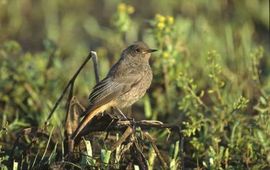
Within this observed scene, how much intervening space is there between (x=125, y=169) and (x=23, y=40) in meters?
5.30

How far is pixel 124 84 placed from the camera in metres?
7.79

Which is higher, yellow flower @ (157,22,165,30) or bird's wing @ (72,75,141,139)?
yellow flower @ (157,22,165,30)

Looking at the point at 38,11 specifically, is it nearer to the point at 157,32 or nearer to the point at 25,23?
the point at 25,23

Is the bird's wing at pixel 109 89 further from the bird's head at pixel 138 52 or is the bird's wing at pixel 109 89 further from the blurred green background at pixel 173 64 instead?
the blurred green background at pixel 173 64

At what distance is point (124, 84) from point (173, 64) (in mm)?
1213

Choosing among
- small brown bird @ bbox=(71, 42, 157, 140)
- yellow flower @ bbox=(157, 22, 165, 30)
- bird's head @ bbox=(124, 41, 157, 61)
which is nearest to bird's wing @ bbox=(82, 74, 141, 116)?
small brown bird @ bbox=(71, 42, 157, 140)

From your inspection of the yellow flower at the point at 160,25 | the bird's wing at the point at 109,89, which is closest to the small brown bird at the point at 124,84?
the bird's wing at the point at 109,89

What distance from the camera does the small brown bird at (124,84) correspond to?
24.5 ft

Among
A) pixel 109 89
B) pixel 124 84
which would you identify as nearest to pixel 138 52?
pixel 124 84

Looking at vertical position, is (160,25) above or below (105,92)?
above

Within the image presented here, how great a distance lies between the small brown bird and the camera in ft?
24.5

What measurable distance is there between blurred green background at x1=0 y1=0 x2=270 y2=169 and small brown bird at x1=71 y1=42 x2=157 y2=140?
1.34 feet

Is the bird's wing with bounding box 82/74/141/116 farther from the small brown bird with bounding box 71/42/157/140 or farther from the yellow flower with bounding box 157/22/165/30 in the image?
the yellow flower with bounding box 157/22/165/30

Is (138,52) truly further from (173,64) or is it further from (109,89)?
(109,89)
